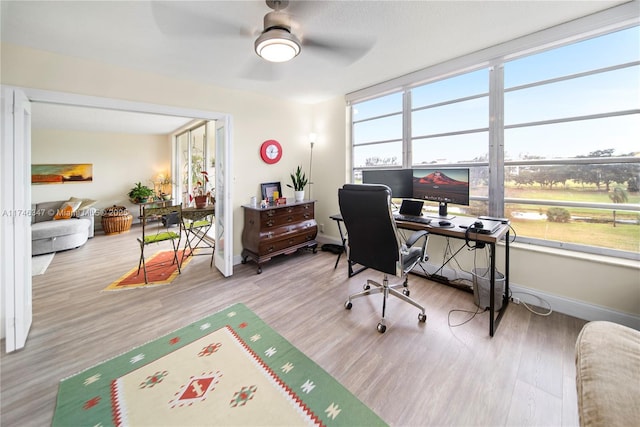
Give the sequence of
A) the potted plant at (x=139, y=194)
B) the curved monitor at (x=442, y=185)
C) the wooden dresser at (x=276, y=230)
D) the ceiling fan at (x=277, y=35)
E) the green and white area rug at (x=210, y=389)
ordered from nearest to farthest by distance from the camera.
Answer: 1. the green and white area rug at (x=210, y=389)
2. the ceiling fan at (x=277, y=35)
3. the curved monitor at (x=442, y=185)
4. the wooden dresser at (x=276, y=230)
5. the potted plant at (x=139, y=194)

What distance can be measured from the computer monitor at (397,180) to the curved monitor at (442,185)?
0.22ft

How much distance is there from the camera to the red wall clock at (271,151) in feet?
12.6

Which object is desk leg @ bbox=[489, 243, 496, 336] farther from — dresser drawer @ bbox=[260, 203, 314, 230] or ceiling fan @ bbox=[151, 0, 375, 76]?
dresser drawer @ bbox=[260, 203, 314, 230]

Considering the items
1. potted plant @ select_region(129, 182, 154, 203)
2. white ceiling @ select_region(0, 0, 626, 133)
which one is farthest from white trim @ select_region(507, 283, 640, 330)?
potted plant @ select_region(129, 182, 154, 203)

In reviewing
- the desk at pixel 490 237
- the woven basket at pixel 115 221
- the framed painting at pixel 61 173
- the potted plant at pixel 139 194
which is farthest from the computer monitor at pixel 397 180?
the framed painting at pixel 61 173

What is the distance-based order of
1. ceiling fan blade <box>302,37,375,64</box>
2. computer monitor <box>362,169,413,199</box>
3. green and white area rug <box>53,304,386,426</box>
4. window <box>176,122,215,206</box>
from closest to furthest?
1. green and white area rug <box>53,304,386,426</box>
2. ceiling fan blade <box>302,37,375,64</box>
3. computer monitor <box>362,169,413,199</box>
4. window <box>176,122,215,206</box>

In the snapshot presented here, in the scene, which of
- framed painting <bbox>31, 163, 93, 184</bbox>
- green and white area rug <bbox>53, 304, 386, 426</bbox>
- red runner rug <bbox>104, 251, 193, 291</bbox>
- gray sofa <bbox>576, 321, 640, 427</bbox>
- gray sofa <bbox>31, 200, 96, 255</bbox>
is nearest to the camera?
gray sofa <bbox>576, 321, 640, 427</bbox>

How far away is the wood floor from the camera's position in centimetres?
141

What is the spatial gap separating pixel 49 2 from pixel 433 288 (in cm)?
411

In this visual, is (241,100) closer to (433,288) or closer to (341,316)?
(341,316)

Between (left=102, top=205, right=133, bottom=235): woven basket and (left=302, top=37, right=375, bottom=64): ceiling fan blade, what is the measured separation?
19.5ft

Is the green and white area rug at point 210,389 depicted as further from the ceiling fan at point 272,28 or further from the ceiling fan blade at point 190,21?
the ceiling fan blade at point 190,21

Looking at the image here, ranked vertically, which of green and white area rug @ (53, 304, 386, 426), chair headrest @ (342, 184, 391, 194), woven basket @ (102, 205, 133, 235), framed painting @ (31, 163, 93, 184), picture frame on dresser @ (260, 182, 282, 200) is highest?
framed painting @ (31, 163, 93, 184)

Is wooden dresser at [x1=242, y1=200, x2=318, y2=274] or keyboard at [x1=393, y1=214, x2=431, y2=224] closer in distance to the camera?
keyboard at [x1=393, y1=214, x2=431, y2=224]
